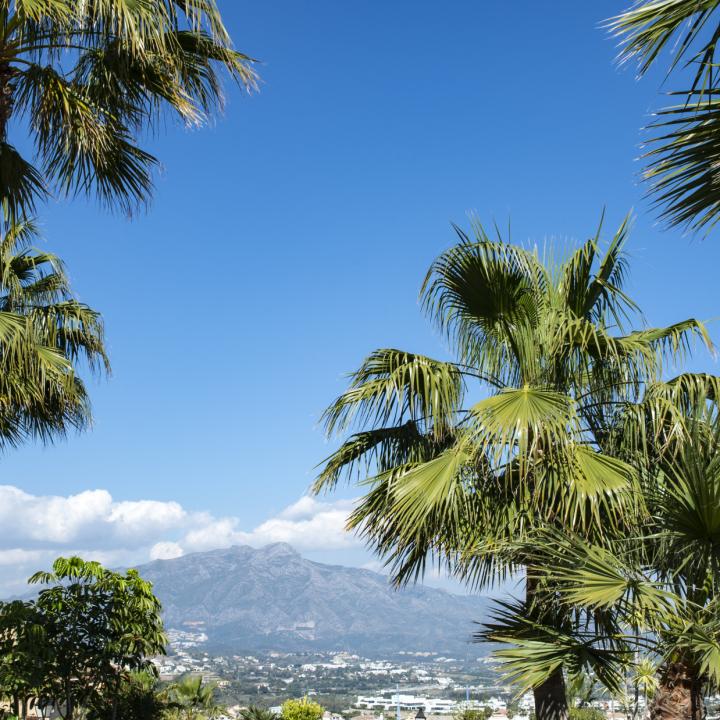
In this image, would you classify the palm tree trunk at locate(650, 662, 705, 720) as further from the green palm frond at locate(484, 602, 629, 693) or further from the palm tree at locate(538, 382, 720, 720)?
the green palm frond at locate(484, 602, 629, 693)

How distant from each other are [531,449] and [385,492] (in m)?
1.48

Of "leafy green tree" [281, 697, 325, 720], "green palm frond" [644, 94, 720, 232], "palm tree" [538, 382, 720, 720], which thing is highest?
"green palm frond" [644, 94, 720, 232]

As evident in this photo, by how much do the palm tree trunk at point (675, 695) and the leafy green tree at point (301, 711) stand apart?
45.4ft

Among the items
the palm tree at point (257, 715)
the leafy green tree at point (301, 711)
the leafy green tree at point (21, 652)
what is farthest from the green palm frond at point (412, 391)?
the palm tree at point (257, 715)

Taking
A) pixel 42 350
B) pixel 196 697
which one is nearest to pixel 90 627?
pixel 42 350

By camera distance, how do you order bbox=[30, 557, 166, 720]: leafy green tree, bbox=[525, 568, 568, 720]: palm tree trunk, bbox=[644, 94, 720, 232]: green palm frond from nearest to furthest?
bbox=[644, 94, 720, 232]: green palm frond
bbox=[525, 568, 568, 720]: palm tree trunk
bbox=[30, 557, 166, 720]: leafy green tree

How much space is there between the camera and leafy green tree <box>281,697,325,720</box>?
18.5 meters

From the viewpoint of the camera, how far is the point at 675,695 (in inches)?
239

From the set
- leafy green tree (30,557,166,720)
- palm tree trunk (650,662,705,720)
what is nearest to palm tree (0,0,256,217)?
palm tree trunk (650,662,705,720)

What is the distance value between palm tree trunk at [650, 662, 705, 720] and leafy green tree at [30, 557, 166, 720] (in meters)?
8.33

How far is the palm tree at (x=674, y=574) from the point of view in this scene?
16.2ft

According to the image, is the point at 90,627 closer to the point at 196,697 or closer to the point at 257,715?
the point at 257,715

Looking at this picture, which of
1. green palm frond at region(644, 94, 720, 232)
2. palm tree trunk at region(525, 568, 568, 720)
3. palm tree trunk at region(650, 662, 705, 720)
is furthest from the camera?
palm tree trunk at region(525, 568, 568, 720)

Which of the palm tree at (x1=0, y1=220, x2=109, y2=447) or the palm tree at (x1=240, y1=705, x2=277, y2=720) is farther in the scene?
the palm tree at (x1=240, y1=705, x2=277, y2=720)
